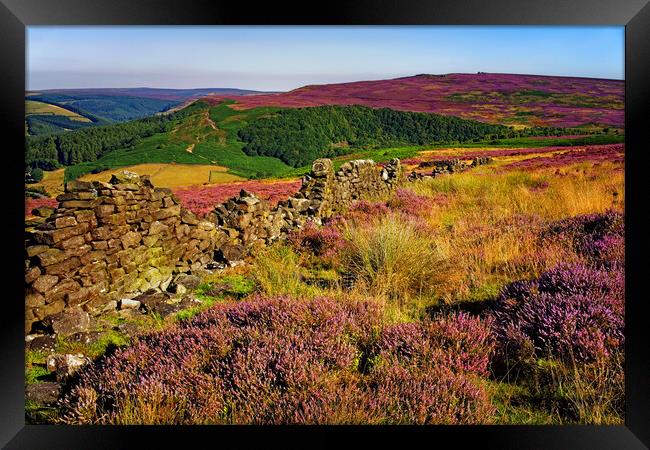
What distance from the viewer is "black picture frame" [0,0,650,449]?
333 centimetres

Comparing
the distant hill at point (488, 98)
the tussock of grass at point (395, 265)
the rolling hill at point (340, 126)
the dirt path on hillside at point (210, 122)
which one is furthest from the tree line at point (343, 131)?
the tussock of grass at point (395, 265)

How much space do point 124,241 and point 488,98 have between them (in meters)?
40.2

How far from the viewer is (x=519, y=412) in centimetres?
335

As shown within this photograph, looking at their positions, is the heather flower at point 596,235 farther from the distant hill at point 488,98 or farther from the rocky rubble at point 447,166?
the distant hill at point 488,98

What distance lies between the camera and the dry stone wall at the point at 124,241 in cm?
573

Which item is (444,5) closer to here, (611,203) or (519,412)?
(519,412)

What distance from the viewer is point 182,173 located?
31.4 meters

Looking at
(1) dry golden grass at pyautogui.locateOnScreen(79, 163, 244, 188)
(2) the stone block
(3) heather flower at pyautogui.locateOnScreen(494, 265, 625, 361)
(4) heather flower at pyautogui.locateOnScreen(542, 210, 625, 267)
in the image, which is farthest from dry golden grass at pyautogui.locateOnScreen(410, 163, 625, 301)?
(1) dry golden grass at pyautogui.locateOnScreen(79, 163, 244, 188)

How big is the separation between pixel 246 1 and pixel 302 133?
41.9 meters

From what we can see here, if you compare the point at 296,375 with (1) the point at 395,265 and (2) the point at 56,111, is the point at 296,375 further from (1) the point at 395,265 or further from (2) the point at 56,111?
(2) the point at 56,111

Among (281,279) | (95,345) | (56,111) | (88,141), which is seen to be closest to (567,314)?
(281,279)

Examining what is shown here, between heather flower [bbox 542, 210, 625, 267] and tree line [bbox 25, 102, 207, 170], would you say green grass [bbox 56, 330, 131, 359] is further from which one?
tree line [bbox 25, 102, 207, 170]

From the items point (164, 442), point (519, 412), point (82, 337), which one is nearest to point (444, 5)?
point (519, 412)

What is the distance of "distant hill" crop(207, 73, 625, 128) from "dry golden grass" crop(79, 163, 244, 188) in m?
19.1
